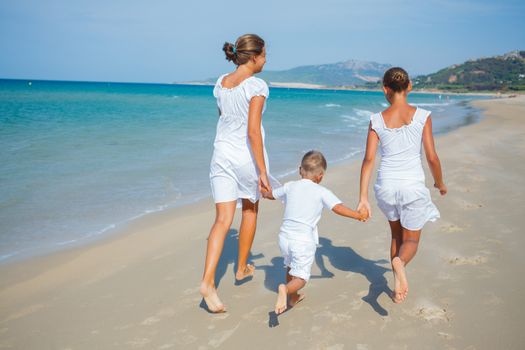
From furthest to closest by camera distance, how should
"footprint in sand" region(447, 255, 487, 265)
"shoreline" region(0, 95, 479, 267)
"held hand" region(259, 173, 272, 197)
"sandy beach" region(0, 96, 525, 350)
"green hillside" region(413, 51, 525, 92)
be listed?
"green hillside" region(413, 51, 525, 92) < "shoreline" region(0, 95, 479, 267) < "footprint in sand" region(447, 255, 487, 265) < "held hand" region(259, 173, 272, 197) < "sandy beach" region(0, 96, 525, 350)

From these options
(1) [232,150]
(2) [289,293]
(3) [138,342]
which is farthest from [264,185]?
(3) [138,342]

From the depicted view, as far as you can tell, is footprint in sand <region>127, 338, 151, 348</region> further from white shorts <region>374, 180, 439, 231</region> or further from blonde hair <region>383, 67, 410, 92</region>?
blonde hair <region>383, 67, 410, 92</region>

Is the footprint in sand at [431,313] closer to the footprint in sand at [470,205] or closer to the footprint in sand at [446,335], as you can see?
the footprint in sand at [446,335]

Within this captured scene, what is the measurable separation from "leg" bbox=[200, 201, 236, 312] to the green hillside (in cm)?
13160

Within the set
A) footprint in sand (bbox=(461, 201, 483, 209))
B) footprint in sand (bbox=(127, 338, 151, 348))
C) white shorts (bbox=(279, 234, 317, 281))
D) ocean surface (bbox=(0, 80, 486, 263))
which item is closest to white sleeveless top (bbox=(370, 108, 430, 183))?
white shorts (bbox=(279, 234, 317, 281))

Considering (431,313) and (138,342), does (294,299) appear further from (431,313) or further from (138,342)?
(138,342)

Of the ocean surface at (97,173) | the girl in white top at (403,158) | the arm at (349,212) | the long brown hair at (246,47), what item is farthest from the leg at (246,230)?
the ocean surface at (97,173)

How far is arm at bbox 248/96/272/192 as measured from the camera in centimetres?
308

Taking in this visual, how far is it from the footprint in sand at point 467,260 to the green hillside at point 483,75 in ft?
426

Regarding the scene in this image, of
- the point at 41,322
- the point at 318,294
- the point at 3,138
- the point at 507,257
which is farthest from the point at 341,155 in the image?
the point at 3,138

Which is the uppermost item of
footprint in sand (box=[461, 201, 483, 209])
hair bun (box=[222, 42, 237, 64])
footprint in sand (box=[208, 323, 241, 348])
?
hair bun (box=[222, 42, 237, 64])

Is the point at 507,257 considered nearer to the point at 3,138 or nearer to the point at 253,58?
the point at 253,58

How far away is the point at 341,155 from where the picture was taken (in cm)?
1164

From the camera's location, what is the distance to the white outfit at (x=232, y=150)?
3.18 m
